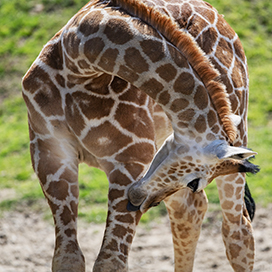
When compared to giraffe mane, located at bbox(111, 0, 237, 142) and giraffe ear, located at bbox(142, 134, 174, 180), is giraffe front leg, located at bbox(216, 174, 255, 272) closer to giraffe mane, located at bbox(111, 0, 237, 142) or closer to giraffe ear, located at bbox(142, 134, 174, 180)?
giraffe ear, located at bbox(142, 134, 174, 180)

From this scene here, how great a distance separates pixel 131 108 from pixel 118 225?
759 millimetres

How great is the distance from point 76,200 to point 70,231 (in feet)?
0.69

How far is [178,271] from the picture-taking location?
4449 millimetres

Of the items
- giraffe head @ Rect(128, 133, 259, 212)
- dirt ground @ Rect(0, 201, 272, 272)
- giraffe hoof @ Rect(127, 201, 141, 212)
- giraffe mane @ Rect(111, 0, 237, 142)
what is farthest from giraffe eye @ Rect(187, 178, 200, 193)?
dirt ground @ Rect(0, 201, 272, 272)

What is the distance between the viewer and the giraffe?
2.71 m

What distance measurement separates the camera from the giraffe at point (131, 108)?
2.71 meters

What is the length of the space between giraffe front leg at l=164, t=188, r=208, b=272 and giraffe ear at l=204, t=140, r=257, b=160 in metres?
1.52

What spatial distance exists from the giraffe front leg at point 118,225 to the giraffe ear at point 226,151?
67 cm

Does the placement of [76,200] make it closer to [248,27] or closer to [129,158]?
[129,158]

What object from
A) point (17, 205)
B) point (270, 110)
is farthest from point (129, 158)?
point (270, 110)

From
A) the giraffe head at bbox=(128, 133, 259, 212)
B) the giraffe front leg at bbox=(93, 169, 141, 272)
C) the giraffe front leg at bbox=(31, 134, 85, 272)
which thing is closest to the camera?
the giraffe head at bbox=(128, 133, 259, 212)

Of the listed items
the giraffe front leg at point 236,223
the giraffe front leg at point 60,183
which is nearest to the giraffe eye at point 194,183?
the giraffe front leg at point 60,183

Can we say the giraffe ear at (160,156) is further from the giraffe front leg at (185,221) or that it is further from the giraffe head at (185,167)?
the giraffe front leg at (185,221)

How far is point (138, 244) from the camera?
215 inches
